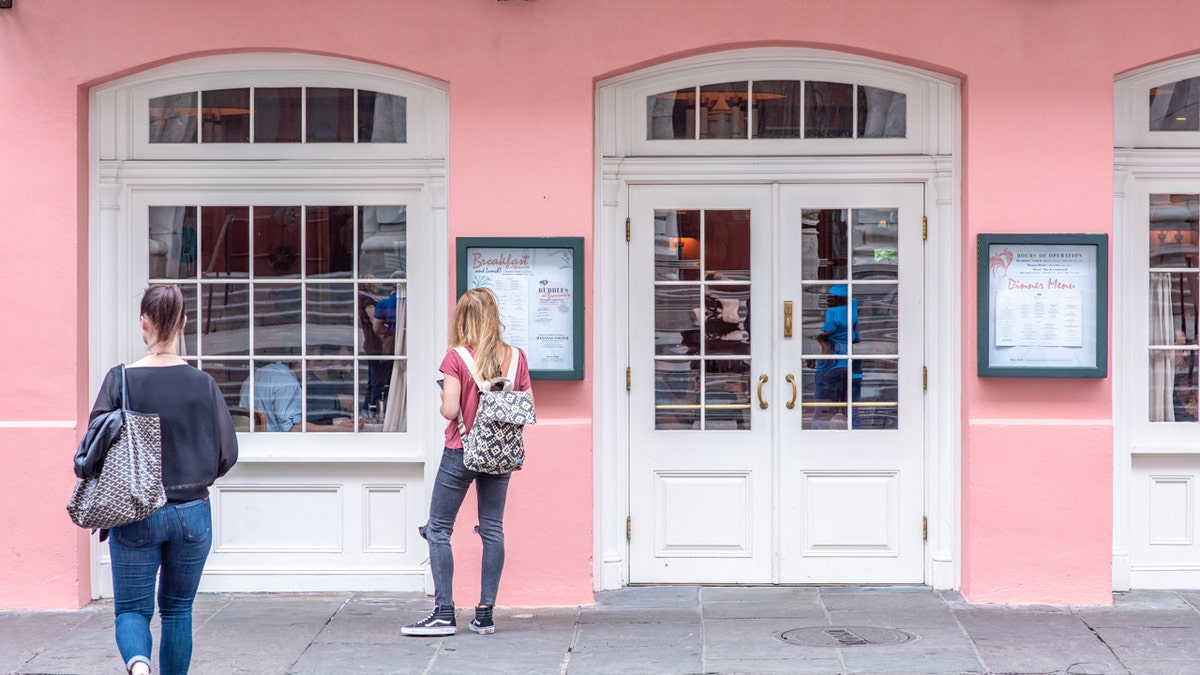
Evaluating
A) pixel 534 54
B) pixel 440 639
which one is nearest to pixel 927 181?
pixel 534 54

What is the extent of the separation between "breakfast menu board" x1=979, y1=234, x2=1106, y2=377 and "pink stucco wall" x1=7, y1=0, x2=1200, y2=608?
0.12 m

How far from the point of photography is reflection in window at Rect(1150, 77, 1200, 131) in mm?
7230

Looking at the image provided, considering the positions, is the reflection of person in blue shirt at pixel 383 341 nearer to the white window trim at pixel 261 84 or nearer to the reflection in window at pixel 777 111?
the white window trim at pixel 261 84

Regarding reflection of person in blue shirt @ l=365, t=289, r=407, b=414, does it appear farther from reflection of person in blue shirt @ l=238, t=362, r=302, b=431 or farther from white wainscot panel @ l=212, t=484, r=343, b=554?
white wainscot panel @ l=212, t=484, r=343, b=554

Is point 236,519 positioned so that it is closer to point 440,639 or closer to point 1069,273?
point 440,639

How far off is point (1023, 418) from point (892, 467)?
779 millimetres

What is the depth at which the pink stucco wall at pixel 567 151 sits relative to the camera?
272 inches

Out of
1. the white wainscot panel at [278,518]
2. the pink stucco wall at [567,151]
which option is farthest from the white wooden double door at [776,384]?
the white wainscot panel at [278,518]

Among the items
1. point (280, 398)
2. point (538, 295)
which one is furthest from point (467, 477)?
point (280, 398)

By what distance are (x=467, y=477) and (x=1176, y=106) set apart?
4.46 metres

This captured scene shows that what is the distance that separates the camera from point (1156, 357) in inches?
289

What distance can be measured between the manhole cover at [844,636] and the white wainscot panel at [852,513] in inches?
35.1

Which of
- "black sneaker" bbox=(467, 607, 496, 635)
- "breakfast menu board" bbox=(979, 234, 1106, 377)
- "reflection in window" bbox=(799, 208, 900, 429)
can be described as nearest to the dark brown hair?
"black sneaker" bbox=(467, 607, 496, 635)

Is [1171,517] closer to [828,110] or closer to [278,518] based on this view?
[828,110]
